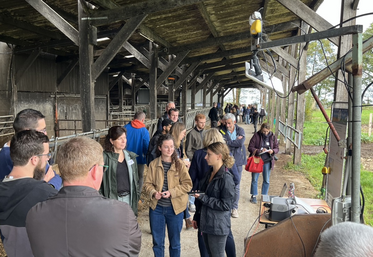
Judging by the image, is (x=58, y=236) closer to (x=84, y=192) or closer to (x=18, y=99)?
(x=84, y=192)

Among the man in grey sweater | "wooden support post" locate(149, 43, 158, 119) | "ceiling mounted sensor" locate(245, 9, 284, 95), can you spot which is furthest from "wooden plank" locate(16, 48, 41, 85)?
the man in grey sweater

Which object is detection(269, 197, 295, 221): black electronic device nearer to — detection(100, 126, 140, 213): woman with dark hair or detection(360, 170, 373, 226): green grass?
detection(100, 126, 140, 213): woman with dark hair

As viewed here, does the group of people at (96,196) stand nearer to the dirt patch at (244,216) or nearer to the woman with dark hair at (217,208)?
the woman with dark hair at (217,208)

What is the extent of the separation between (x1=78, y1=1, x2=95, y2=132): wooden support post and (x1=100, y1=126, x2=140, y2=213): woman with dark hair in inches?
88.8

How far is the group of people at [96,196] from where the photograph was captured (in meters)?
1.17

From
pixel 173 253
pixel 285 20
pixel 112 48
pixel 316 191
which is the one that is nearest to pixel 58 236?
pixel 173 253

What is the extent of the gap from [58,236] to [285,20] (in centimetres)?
847

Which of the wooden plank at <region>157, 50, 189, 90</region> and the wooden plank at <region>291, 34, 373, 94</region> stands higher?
the wooden plank at <region>157, 50, 189, 90</region>

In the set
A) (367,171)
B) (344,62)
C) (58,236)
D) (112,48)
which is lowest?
(367,171)

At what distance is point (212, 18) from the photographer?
657cm

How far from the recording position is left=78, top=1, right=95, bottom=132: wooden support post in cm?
465

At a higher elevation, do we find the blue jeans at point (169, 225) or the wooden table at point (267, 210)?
the wooden table at point (267, 210)

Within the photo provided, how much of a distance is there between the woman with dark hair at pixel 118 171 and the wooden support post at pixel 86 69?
7.40ft

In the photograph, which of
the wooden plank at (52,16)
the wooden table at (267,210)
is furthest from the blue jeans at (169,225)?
the wooden plank at (52,16)
